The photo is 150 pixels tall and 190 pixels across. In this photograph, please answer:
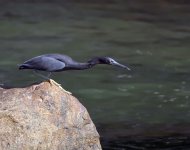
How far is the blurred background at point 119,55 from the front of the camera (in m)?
9.59

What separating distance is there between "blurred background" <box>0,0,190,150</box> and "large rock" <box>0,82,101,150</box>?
2440mm

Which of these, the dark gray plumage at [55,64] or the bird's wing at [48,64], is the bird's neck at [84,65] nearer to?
the dark gray plumage at [55,64]

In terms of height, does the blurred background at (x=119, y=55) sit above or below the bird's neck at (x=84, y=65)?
below

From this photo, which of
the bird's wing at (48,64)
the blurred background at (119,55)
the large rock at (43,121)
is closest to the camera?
the large rock at (43,121)

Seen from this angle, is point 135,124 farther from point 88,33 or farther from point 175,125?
point 88,33

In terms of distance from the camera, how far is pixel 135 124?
31.7 ft

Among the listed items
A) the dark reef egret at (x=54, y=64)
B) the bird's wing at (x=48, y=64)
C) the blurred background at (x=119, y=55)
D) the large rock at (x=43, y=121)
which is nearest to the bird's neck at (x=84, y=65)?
the dark reef egret at (x=54, y=64)

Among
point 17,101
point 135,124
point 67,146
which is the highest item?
point 17,101

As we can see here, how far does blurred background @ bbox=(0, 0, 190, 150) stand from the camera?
9.59 metres

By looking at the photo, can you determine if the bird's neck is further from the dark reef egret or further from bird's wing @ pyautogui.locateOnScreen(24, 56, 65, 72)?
bird's wing @ pyautogui.locateOnScreen(24, 56, 65, 72)

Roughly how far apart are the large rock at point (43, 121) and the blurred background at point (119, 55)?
8.00ft

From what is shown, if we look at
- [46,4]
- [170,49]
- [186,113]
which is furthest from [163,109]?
[46,4]

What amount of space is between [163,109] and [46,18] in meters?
7.24

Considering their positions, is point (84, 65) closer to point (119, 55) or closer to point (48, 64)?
point (48, 64)
